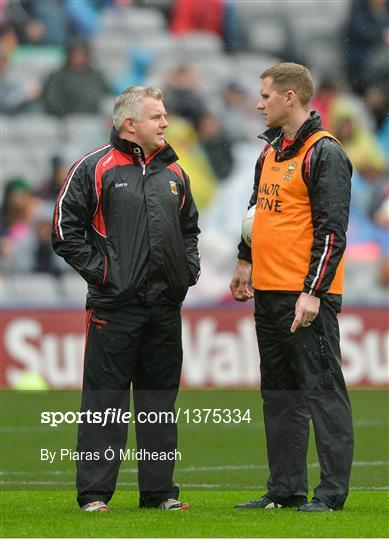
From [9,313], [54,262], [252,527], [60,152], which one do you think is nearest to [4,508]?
[252,527]

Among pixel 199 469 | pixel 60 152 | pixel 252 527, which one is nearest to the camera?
pixel 252 527

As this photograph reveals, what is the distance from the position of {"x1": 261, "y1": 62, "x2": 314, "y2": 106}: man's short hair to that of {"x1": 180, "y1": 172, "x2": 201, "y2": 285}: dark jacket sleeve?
0.68 meters

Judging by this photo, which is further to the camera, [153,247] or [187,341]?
[187,341]

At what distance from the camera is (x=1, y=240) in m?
15.2

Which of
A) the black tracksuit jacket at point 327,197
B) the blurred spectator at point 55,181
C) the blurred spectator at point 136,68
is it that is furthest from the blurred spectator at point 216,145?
the black tracksuit jacket at point 327,197

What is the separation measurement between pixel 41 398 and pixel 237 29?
267 inches

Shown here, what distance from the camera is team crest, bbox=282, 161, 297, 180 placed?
6.14 m

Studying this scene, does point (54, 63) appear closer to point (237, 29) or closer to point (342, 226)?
point (237, 29)

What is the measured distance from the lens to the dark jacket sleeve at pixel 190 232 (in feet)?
21.2

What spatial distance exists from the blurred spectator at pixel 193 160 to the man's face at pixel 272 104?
30.4ft

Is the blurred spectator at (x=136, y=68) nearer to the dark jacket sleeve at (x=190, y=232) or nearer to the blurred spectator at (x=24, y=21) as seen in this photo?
the blurred spectator at (x=24, y=21)

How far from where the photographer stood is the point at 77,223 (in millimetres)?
6258

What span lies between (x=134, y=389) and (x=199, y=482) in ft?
5.07

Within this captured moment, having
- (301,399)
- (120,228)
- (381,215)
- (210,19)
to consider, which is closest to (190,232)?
(120,228)
